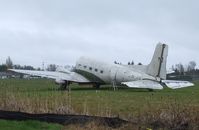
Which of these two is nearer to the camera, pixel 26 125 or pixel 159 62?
pixel 26 125

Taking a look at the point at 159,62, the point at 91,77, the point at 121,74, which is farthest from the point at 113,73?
the point at 159,62

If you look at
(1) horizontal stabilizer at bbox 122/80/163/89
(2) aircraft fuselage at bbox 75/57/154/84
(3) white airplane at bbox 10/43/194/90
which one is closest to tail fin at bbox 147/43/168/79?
(3) white airplane at bbox 10/43/194/90

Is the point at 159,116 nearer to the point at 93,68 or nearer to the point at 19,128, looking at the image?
the point at 19,128

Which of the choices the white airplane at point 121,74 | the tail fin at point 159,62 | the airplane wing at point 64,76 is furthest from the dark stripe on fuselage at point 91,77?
the tail fin at point 159,62

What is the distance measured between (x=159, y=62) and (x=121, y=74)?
385 centimetres

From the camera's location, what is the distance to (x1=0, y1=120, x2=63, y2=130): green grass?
44.7 ft

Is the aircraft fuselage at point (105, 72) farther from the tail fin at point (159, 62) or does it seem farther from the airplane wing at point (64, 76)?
the tail fin at point (159, 62)

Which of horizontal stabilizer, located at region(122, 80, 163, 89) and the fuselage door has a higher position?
the fuselage door

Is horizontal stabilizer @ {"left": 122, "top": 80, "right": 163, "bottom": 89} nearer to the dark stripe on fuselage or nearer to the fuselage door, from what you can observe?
the fuselage door

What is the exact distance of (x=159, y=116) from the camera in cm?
1491

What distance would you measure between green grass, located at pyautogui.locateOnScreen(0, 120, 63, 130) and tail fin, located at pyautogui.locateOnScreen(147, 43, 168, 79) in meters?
29.5

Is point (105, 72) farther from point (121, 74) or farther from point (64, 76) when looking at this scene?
point (64, 76)

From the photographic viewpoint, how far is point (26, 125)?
14.2 metres

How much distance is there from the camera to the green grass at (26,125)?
44.7 feet
